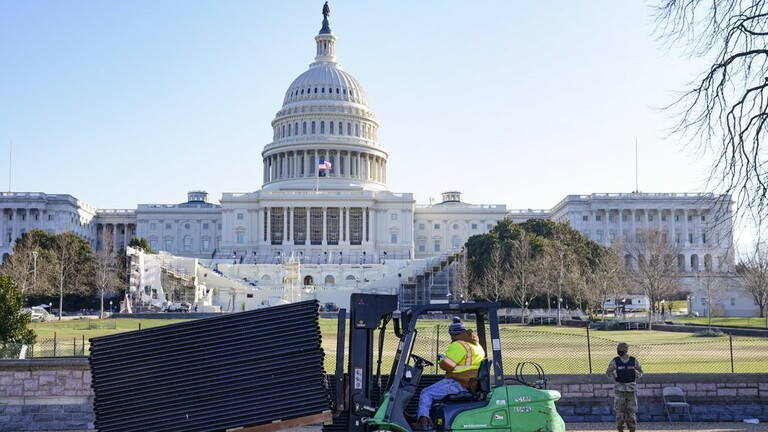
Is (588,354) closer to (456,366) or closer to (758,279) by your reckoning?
(456,366)

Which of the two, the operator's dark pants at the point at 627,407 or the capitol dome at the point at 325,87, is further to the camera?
the capitol dome at the point at 325,87

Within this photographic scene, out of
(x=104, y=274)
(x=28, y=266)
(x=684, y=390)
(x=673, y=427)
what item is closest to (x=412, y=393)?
(x=673, y=427)

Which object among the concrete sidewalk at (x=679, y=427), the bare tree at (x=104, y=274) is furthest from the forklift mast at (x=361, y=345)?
the bare tree at (x=104, y=274)

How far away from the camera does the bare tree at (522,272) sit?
72250mm

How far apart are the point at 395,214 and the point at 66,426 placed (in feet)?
400

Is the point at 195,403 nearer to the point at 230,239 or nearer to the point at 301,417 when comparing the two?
the point at 301,417

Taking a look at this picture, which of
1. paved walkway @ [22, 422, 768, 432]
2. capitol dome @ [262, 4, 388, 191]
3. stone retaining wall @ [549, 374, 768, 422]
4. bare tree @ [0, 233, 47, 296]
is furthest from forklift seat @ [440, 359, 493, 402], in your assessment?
capitol dome @ [262, 4, 388, 191]

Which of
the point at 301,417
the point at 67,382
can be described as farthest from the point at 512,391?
the point at 67,382

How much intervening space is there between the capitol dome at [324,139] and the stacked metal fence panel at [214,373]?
13143cm

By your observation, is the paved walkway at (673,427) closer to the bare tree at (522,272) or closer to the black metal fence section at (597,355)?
the black metal fence section at (597,355)

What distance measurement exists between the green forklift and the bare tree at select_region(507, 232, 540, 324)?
5850 centimetres

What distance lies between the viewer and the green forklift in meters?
11.6

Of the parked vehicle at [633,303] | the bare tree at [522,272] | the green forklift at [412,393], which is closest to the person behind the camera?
the green forklift at [412,393]

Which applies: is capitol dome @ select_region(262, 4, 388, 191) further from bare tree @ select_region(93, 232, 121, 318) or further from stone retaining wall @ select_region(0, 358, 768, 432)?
stone retaining wall @ select_region(0, 358, 768, 432)
